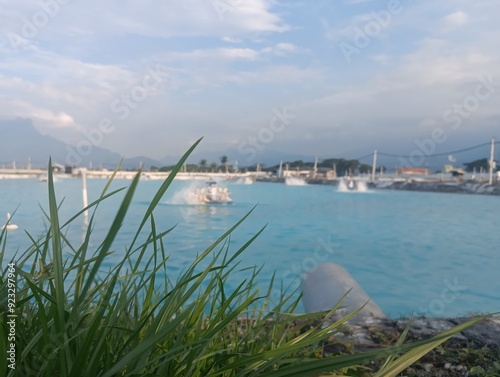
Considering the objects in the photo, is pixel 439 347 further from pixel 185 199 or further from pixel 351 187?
pixel 351 187

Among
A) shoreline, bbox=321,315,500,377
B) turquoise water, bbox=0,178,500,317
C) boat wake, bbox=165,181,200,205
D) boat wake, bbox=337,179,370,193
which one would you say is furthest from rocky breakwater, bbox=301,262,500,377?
boat wake, bbox=337,179,370,193

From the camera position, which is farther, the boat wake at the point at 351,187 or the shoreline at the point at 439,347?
the boat wake at the point at 351,187

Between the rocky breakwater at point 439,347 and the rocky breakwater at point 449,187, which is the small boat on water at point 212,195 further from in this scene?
the rocky breakwater at point 449,187

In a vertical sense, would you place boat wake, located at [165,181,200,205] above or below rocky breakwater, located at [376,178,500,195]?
below

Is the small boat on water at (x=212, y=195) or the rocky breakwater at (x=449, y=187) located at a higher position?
the rocky breakwater at (x=449, y=187)

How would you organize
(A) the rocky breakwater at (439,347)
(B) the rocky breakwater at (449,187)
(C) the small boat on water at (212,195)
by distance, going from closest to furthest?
(A) the rocky breakwater at (439,347), (C) the small boat on water at (212,195), (B) the rocky breakwater at (449,187)

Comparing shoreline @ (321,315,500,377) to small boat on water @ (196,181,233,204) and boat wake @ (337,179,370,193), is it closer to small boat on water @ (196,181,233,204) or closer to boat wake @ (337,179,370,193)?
small boat on water @ (196,181,233,204)

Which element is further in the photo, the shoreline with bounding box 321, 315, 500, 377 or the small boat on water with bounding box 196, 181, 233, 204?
the small boat on water with bounding box 196, 181, 233, 204

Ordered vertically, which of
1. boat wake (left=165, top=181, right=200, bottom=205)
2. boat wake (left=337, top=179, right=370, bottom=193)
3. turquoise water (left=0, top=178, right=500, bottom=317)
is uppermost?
boat wake (left=337, top=179, right=370, bottom=193)

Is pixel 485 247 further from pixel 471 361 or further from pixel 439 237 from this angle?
pixel 471 361

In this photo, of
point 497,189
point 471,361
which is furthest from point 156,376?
point 497,189

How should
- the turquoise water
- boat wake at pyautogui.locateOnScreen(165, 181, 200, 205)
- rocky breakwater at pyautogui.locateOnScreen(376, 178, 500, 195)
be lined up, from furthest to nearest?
rocky breakwater at pyautogui.locateOnScreen(376, 178, 500, 195) → boat wake at pyautogui.locateOnScreen(165, 181, 200, 205) → the turquoise water

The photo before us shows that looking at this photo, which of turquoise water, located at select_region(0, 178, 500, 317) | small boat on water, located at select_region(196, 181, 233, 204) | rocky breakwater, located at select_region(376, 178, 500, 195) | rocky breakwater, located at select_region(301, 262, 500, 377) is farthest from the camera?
rocky breakwater, located at select_region(376, 178, 500, 195)

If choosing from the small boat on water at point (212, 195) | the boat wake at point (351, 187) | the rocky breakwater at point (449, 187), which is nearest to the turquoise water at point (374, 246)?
the small boat on water at point (212, 195)
